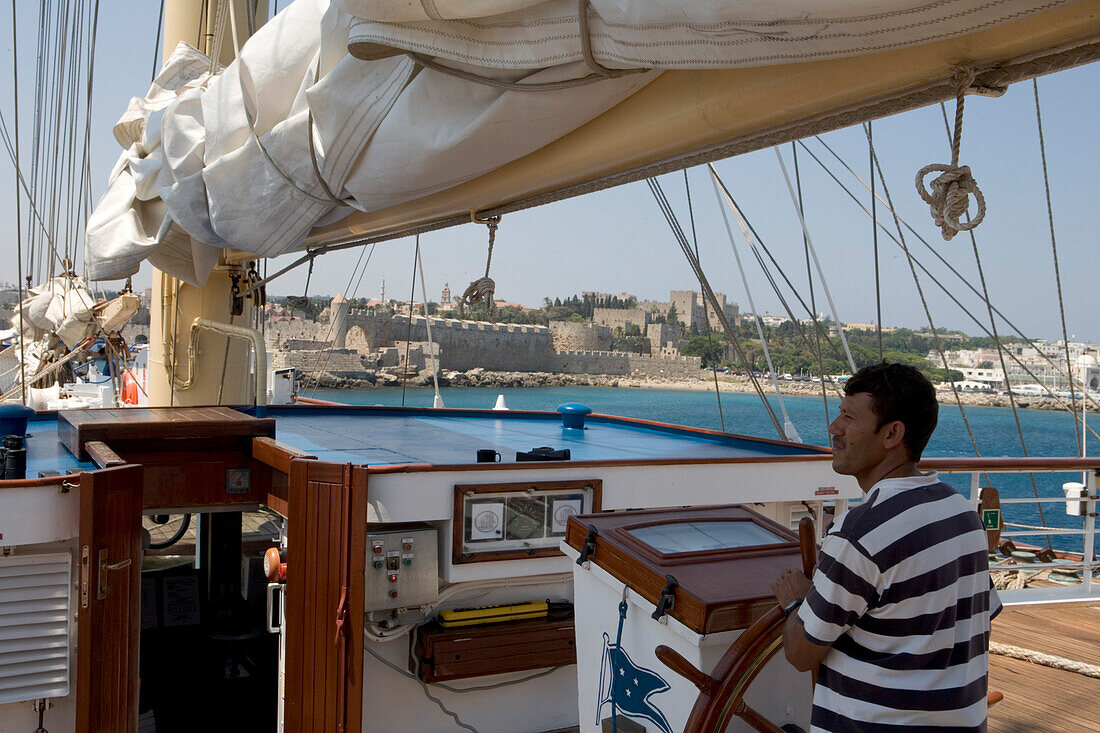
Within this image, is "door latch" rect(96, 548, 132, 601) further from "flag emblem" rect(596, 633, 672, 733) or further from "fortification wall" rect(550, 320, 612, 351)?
"fortification wall" rect(550, 320, 612, 351)

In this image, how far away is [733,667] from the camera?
1.27m

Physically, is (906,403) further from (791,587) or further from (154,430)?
(154,430)

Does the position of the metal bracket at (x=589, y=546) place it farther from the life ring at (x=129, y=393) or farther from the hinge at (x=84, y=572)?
the life ring at (x=129, y=393)

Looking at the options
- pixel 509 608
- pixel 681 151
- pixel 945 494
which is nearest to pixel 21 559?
pixel 509 608

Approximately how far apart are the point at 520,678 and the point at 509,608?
0.80 feet

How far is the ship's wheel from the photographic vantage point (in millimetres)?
1267

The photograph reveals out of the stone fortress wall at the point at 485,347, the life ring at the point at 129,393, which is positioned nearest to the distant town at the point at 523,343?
the stone fortress wall at the point at 485,347

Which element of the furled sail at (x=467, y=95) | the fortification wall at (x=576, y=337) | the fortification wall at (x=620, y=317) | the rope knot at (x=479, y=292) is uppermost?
the fortification wall at (x=620, y=317)

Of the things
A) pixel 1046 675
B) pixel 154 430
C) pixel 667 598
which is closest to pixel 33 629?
pixel 154 430

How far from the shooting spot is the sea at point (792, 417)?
30.6 m

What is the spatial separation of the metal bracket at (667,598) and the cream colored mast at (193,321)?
3.78m

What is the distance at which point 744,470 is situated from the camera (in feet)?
9.05

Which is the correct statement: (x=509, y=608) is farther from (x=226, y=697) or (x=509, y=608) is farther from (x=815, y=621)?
(x=815, y=621)

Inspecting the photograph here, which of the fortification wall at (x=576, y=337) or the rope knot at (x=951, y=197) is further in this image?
the fortification wall at (x=576, y=337)
